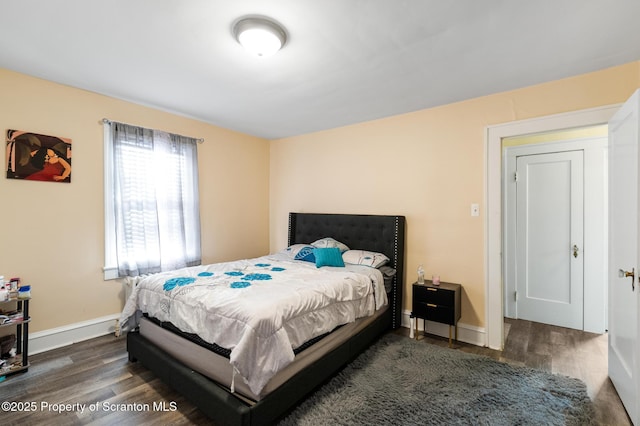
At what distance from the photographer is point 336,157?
13.7ft

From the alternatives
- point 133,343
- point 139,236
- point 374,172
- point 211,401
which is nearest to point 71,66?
point 139,236

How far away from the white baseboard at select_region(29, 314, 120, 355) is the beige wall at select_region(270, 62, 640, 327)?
9.72 feet

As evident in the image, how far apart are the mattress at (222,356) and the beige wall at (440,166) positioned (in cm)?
137

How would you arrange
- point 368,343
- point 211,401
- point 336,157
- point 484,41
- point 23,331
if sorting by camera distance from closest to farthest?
1. point 211,401
2. point 484,41
3. point 23,331
4. point 368,343
5. point 336,157

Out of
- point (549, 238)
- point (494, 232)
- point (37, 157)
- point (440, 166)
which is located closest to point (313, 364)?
point (494, 232)

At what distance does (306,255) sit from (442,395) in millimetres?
1958

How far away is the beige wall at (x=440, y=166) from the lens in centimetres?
263

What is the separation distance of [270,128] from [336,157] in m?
1.07

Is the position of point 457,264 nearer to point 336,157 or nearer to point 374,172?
point 374,172

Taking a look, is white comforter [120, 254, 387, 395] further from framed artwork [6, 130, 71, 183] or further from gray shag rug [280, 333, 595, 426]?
framed artwork [6, 130, 71, 183]

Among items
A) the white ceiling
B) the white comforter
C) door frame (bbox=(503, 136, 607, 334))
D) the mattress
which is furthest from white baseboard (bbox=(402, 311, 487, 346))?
the white ceiling

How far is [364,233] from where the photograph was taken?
3.69 metres

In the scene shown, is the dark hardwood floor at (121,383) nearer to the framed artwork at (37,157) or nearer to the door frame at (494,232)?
the door frame at (494,232)

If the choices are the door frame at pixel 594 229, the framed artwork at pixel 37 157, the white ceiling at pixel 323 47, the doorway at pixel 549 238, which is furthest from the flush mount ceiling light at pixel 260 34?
the door frame at pixel 594 229
